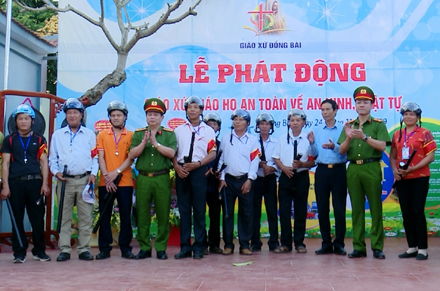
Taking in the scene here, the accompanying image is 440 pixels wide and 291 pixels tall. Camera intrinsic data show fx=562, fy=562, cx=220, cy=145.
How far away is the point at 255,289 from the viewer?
13.3 feet

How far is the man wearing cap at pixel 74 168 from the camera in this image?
5738mm

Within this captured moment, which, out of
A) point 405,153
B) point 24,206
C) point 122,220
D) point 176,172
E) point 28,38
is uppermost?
point 28,38

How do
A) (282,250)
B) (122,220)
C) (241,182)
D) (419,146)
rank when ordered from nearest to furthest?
1. (419,146)
2. (122,220)
3. (241,182)
4. (282,250)

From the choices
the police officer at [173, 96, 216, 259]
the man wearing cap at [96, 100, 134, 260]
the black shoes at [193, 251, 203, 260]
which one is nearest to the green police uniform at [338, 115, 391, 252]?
the police officer at [173, 96, 216, 259]

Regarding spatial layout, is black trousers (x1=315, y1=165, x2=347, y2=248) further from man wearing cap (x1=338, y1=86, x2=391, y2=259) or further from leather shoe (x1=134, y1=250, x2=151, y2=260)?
leather shoe (x1=134, y1=250, x2=151, y2=260)

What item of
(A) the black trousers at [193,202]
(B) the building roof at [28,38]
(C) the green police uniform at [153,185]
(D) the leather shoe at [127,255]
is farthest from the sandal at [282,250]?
(B) the building roof at [28,38]

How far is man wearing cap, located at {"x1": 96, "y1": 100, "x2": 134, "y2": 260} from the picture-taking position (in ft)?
19.1

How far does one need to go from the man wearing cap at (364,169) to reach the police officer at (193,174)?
1.42m

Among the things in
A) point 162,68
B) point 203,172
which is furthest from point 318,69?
point 203,172

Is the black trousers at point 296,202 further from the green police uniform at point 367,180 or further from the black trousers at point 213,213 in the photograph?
the black trousers at point 213,213

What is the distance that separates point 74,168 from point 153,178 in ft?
2.65

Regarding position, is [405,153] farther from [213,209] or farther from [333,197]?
[213,209]

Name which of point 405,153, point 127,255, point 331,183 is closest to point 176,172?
point 127,255

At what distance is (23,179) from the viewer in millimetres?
5641
